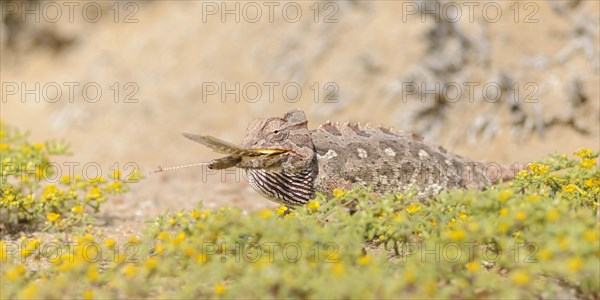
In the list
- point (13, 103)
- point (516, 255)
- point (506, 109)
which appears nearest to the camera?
point (516, 255)

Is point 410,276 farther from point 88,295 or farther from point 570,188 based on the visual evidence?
point 570,188

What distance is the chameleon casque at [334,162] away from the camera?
4.50 meters

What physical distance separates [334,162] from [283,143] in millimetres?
387

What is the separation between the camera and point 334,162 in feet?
15.4

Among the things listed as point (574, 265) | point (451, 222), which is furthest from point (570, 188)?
point (574, 265)

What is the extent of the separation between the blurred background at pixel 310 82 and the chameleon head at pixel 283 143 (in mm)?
2005

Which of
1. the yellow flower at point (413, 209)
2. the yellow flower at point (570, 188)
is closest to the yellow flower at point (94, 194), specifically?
the yellow flower at point (413, 209)

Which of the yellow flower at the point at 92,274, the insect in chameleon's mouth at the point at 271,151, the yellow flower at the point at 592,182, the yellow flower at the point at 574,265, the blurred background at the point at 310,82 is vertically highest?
the blurred background at the point at 310,82

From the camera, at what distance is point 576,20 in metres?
7.69

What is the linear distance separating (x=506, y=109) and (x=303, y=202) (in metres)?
3.81

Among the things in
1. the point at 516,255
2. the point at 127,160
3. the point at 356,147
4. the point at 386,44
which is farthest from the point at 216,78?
the point at 516,255

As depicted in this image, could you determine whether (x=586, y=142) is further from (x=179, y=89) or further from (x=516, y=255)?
(x=179, y=89)

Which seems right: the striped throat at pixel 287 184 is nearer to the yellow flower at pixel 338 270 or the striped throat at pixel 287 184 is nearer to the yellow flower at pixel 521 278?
the yellow flower at pixel 338 270

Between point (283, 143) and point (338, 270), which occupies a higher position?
point (283, 143)
